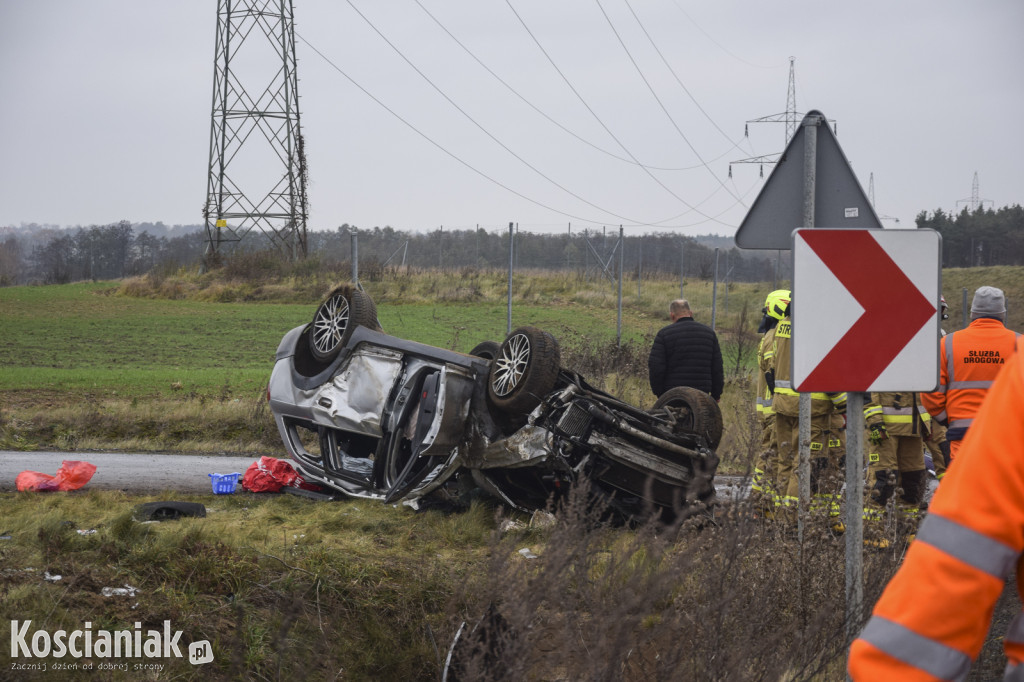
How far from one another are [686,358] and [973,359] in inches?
103

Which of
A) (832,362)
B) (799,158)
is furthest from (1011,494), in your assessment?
(799,158)

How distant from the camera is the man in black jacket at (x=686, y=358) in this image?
8.27m

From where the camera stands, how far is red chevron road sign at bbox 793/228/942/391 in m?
3.29

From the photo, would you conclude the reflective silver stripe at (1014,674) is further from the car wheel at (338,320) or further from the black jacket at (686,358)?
the black jacket at (686,358)

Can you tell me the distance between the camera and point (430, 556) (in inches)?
225

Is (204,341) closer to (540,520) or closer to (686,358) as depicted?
(686,358)

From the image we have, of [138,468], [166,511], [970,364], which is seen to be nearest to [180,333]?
[138,468]

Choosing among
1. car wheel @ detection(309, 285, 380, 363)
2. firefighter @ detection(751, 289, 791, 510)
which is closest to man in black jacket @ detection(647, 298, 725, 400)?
firefighter @ detection(751, 289, 791, 510)

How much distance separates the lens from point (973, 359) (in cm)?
614

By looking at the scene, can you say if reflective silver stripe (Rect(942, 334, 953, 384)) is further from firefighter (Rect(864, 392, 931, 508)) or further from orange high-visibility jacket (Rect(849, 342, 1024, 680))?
orange high-visibility jacket (Rect(849, 342, 1024, 680))

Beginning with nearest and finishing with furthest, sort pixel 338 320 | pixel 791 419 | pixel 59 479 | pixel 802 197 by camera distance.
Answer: pixel 802 197 < pixel 791 419 < pixel 338 320 < pixel 59 479

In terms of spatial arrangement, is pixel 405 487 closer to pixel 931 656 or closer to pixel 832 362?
pixel 832 362

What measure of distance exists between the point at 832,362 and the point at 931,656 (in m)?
2.07

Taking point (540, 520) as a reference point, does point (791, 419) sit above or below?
above
